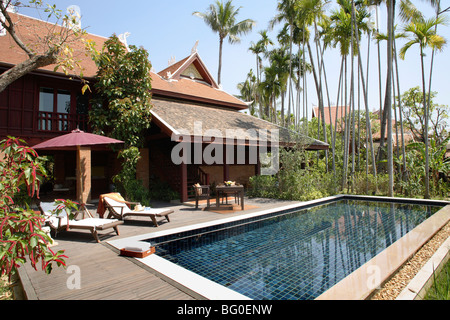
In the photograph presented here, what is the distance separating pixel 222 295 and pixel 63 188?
560 inches

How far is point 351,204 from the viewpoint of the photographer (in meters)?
Answer: 11.2

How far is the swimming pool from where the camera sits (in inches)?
158

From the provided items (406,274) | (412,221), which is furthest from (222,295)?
(412,221)

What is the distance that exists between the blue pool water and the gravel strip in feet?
2.09

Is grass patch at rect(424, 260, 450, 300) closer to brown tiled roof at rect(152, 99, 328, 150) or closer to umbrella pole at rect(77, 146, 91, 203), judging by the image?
brown tiled roof at rect(152, 99, 328, 150)

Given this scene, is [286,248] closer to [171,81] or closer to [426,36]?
[426,36]

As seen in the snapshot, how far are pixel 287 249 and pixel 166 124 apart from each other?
6476 mm

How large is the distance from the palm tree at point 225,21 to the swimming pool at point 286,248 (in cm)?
2301

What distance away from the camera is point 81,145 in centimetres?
942

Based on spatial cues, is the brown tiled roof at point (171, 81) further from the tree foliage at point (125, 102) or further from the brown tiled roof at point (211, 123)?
the tree foliage at point (125, 102)

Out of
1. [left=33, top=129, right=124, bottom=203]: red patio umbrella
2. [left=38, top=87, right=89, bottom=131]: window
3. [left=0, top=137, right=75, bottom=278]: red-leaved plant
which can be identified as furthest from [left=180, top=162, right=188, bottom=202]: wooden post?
[left=0, top=137, right=75, bottom=278]: red-leaved plant

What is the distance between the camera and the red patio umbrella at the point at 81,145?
7.93 meters
